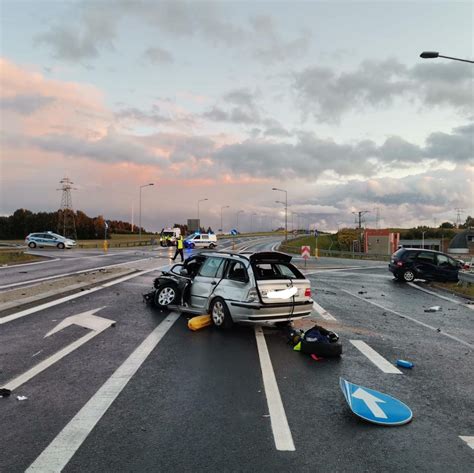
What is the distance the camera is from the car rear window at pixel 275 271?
9.32 meters

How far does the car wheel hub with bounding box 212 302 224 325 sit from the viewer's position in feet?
31.1

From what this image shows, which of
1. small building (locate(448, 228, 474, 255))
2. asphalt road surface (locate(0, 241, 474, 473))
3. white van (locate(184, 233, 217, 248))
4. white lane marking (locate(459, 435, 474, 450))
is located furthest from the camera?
small building (locate(448, 228, 474, 255))

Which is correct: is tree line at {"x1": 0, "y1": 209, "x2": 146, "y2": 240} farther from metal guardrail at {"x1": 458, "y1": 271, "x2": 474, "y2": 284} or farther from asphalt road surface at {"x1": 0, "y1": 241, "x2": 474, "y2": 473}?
asphalt road surface at {"x1": 0, "y1": 241, "x2": 474, "y2": 473}

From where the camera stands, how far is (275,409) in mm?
5141

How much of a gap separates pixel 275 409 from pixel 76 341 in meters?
4.70

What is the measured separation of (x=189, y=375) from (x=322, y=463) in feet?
9.33

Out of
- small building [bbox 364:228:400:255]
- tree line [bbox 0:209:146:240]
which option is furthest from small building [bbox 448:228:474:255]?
tree line [bbox 0:209:146:240]

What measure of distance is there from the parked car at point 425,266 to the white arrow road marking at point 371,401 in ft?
59.9

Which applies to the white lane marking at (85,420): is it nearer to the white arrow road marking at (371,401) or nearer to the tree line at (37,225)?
the white arrow road marking at (371,401)

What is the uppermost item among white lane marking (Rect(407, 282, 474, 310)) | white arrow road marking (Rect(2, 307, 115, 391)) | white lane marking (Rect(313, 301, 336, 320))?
white arrow road marking (Rect(2, 307, 115, 391))

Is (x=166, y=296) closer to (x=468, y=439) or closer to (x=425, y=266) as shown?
(x=468, y=439)

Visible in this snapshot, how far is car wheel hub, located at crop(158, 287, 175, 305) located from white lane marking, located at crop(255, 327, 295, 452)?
4.32 meters

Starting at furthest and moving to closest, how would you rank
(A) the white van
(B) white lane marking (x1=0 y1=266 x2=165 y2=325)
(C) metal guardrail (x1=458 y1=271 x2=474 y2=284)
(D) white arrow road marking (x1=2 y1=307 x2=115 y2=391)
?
(A) the white van → (C) metal guardrail (x1=458 y1=271 x2=474 y2=284) → (B) white lane marking (x1=0 y1=266 x2=165 y2=325) → (D) white arrow road marking (x1=2 y1=307 x2=115 y2=391)

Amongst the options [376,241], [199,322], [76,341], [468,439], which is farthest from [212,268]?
[376,241]
